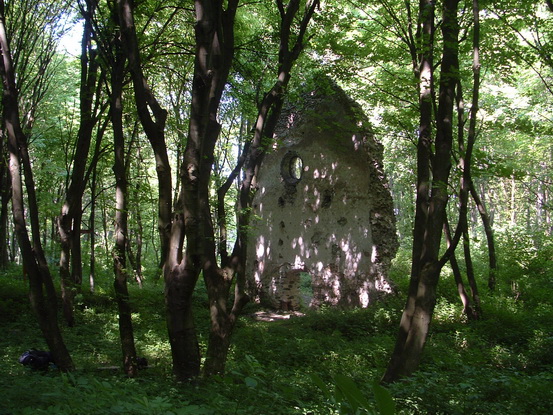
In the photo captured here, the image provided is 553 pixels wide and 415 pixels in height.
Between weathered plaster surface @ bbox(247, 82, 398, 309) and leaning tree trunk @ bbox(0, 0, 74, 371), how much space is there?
8.35m

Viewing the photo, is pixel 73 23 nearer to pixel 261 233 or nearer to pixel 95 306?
pixel 95 306

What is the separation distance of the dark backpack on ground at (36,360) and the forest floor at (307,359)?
12 centimetres

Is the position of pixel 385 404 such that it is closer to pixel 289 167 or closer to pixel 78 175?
pixel 78 175

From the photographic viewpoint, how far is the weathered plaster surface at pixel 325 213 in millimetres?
12703

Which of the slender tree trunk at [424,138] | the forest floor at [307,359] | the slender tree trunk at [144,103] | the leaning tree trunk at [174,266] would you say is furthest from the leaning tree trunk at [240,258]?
the slender tree trunk at [424,138]

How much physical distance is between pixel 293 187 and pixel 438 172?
9182mm

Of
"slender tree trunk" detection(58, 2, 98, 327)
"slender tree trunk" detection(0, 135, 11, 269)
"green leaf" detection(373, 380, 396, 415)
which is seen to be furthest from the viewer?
"slender tree trunk" detection(0, 135, 11, 269)

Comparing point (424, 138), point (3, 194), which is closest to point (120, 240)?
point (424, 138)

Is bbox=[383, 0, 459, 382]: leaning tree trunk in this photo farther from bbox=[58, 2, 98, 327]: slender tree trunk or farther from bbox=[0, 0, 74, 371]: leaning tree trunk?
bbox=[58, 2, 98, 327]: slender tree trunk

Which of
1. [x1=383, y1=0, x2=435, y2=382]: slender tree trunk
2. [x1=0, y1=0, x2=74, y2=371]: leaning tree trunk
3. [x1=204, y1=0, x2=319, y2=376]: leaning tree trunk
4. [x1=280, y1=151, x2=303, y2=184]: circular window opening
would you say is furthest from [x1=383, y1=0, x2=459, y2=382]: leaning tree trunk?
[x1=280, y1=151, x2=303, y2=184]: circular window opening

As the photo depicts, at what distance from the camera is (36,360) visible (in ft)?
18.3

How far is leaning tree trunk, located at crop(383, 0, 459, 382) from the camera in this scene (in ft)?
16.8

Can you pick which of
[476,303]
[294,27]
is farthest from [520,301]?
[294,27]

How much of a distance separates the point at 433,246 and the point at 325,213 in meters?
8.34
